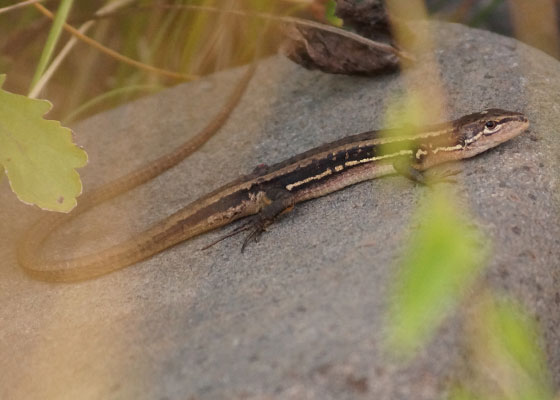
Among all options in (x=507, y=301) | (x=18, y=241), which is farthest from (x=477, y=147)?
(x=18, y=241)

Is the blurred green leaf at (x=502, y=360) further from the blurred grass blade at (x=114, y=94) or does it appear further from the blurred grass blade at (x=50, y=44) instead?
the blurred grass blade at (x=114, y=94)

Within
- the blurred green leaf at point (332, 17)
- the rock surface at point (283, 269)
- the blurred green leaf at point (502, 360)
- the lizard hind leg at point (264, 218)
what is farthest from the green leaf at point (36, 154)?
the blurred green leaf at point (332, 17)

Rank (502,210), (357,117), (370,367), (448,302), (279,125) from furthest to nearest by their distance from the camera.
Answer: (279,125), (357,117), (502,210), (448,302), (370,367)

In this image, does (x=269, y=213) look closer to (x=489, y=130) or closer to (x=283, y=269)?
(x=283, y=269)

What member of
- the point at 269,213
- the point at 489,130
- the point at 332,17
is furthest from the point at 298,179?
the point at 332,17

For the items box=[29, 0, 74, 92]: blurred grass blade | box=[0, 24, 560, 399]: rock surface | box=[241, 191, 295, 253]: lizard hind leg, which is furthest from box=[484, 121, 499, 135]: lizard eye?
box=[29, 0, 74, 92]: blurred grass blade

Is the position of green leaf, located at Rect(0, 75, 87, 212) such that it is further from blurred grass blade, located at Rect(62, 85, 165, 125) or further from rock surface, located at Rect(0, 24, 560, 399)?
blurred grass blade, located at Rect(62, 85, 165, 125)

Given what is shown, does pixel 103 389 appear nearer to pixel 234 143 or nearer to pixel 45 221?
pixel 45 221
